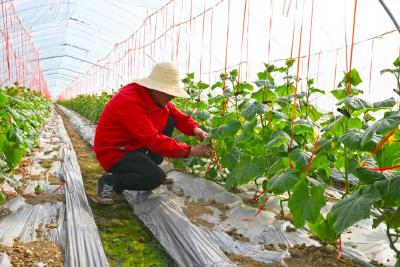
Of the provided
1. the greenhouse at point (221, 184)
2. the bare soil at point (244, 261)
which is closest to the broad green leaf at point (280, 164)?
the greenhouse at point (221, 184)

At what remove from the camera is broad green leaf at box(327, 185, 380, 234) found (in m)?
1.74

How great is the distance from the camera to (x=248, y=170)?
3.11 meters

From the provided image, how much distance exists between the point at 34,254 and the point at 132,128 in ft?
4.19

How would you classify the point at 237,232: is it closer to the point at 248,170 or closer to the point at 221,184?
the point at 248,170

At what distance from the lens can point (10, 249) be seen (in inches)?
94.7

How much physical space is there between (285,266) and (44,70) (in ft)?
96.6

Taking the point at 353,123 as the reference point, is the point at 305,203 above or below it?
below

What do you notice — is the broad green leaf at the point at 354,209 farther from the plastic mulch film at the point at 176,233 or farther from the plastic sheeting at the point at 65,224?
the plastic sheeting at the point at 65,224

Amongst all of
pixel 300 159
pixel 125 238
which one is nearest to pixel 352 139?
pixel 300 159

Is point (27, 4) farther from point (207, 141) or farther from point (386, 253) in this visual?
point (386, 253)

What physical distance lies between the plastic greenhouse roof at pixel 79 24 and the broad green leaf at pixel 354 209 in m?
9.84

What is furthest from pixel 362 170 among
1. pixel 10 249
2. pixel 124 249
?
pixel 10 249

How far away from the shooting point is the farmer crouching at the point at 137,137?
334 cm

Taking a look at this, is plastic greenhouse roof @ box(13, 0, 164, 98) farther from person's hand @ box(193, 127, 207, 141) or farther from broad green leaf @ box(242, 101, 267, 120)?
broad green leaf @ box(242, 101, 267, 120)
